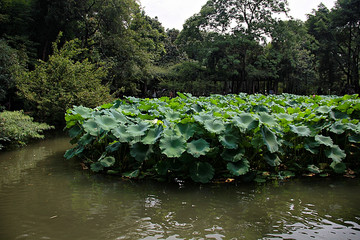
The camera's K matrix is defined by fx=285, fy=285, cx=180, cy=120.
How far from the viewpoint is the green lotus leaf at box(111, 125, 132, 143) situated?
171 inches

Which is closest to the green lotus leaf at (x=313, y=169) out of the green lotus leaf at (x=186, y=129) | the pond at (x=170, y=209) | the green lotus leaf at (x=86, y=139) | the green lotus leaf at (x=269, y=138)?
the pond at (x=170, y=209)

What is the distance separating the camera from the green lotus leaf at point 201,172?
401cm

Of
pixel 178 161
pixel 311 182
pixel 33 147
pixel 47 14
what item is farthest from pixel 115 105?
pixel 47 14

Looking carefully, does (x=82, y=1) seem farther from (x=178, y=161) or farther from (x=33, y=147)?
(x=178, y=161)

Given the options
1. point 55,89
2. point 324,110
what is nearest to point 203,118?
point 324,110

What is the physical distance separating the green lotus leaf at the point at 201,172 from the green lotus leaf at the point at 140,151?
68cm

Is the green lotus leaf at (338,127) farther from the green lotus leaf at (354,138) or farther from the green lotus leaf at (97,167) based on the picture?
the green lotus leaf at (97,167)

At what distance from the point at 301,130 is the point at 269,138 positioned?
739 millimetres

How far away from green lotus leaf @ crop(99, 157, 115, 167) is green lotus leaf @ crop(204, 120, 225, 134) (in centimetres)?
164

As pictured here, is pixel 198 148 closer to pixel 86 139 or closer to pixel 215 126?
pixel 215 126

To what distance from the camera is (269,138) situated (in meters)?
4.11

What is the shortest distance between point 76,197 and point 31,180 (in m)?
1.27

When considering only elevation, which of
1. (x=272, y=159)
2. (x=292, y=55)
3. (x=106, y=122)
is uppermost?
(x=292, y=55)

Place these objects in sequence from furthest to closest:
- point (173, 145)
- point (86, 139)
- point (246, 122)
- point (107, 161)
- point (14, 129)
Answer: point (14, 129), point (86, 139), point (107, 161), point (246, 122), point (173, 145)
